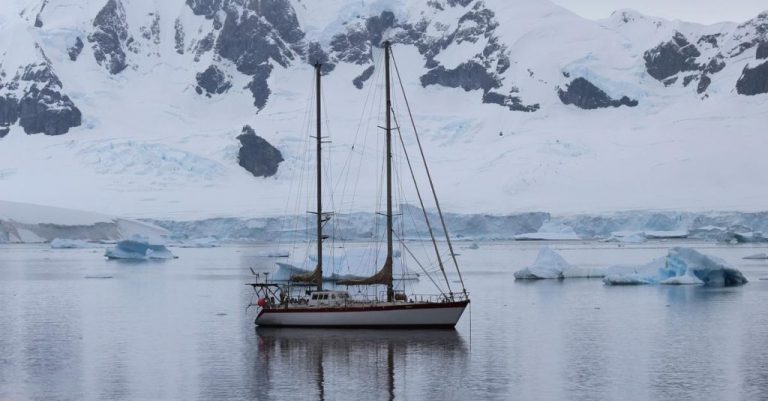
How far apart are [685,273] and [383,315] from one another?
25824 millimetres

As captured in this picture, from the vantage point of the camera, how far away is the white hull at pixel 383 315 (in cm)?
3531

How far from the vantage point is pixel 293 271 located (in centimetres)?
5591

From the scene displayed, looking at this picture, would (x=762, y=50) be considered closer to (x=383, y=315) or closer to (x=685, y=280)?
(x=685, y=280)

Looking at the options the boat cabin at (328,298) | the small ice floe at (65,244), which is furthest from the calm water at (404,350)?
the small ice floe at (65,244)

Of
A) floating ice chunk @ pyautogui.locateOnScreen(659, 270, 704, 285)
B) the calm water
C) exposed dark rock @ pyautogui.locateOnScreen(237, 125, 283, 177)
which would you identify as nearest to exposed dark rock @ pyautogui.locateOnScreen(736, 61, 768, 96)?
exposed dark rock @ pyautogui.locateOnScreen(237, 125, 283, 177)

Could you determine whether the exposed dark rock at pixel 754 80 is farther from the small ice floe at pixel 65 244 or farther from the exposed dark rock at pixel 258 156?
the small ice floe at pixel 65 244

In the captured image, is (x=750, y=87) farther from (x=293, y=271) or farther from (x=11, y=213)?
(x=293, y=271)

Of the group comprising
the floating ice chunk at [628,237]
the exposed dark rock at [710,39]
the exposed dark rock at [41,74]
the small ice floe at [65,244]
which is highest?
the exposed dark rock at [710,39]

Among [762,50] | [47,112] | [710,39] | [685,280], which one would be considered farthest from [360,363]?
[710,39]

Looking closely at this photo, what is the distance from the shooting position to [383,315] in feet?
116

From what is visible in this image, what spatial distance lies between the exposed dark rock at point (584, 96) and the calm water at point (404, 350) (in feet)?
447

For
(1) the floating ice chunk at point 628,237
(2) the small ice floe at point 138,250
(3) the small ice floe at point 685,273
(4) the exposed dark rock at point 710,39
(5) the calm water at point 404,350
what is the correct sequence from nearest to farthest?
(5) the calm water at point 404,350
(3) the small ice floe at point 685,273
(2) the small ice floe at point 138,250
(1) the floating ice chunk at point 628,237
(4) the exposed dark rock at point 710,39

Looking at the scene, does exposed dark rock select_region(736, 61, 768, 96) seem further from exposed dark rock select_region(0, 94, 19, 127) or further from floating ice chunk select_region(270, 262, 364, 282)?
floating ice chunk select_region(270, 262, 364, 282)

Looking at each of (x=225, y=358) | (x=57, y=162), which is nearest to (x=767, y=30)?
(x=57, y=162)
